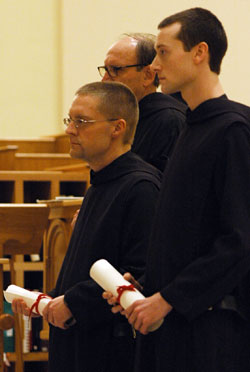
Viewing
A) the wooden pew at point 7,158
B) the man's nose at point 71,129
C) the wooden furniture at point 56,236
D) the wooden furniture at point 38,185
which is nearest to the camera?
the man's nose at point 71,129

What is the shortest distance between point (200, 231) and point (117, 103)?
797mm

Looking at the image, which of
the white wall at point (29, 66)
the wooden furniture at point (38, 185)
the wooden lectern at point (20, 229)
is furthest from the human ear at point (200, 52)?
the white wall at point (29, 66)

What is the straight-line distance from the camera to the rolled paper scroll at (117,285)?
6.42ft

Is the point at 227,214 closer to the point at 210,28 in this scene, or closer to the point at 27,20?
the point at 210,28

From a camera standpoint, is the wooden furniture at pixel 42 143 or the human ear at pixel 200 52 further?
the wooden furniture at pixel 42 143

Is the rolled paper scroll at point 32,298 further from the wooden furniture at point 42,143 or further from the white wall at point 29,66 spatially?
the white wall at point 29,66

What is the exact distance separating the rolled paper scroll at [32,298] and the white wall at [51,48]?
7216 mm

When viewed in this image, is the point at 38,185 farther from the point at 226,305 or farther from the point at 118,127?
the point at 226,305

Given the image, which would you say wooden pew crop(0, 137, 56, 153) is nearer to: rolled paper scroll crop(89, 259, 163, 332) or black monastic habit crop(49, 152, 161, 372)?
black monastic habit crop(49, 152, 161, 372)

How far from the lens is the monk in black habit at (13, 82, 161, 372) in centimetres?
239

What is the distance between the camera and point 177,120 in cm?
288

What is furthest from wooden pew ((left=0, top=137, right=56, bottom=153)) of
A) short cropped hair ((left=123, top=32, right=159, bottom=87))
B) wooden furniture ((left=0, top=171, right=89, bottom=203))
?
short cropped hair ((left=123, top=32, right=159, bottom=87))

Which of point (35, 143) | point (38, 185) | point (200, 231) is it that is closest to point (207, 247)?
point (200, 231)

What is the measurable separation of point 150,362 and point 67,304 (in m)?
0.42
